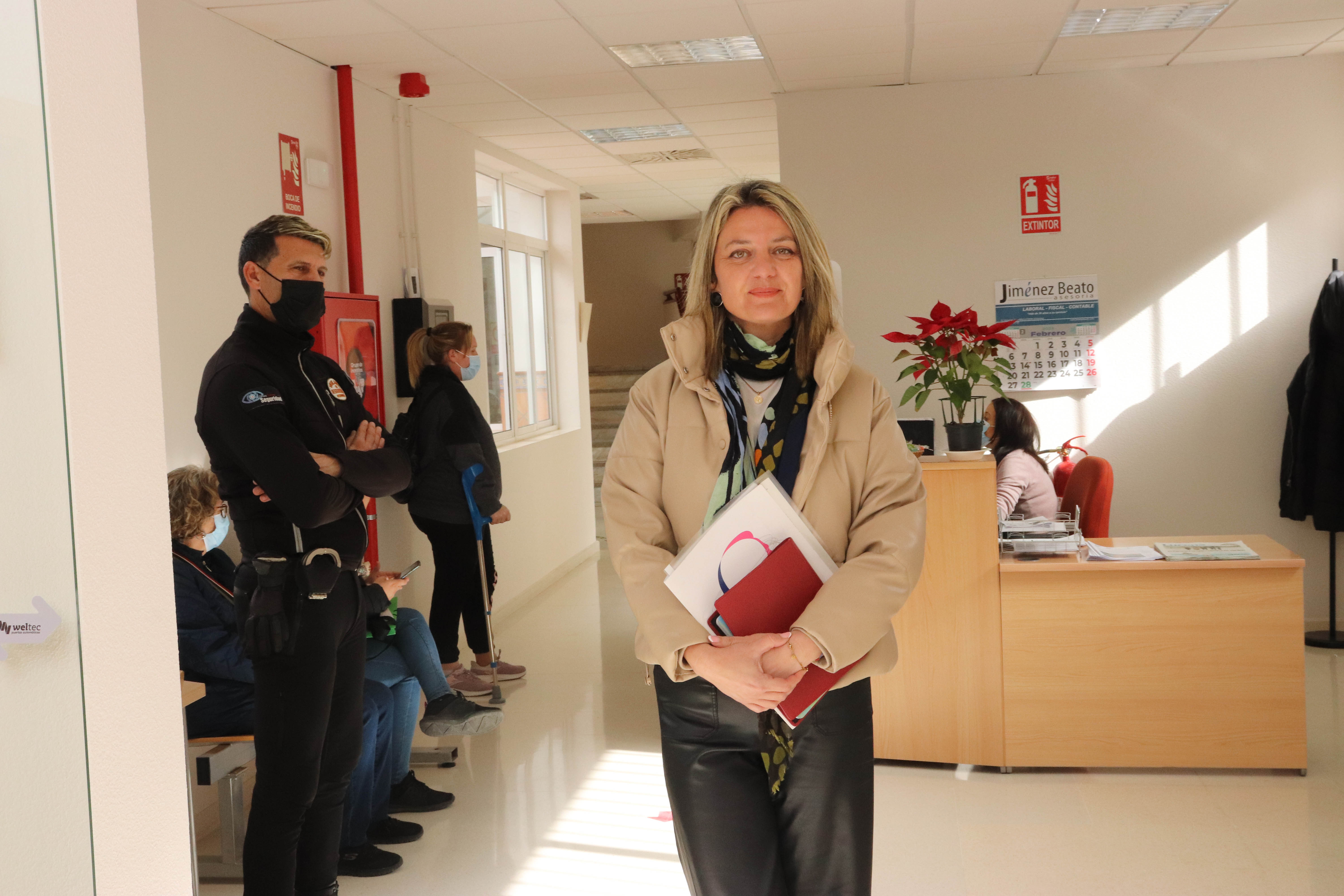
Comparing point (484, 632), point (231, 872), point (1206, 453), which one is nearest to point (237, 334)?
point (231, 872)

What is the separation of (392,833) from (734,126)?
4.61 meters

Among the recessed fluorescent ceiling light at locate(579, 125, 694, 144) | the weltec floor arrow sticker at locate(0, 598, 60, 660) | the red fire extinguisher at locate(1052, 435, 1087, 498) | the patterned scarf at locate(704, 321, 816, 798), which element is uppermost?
the recessed fluorescent ceiling light at locate(579, 125, 694, 144)

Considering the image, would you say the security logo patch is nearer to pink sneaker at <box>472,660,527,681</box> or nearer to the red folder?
the red folder

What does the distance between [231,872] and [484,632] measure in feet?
6.53

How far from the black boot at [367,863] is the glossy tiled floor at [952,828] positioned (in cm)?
Result: 3

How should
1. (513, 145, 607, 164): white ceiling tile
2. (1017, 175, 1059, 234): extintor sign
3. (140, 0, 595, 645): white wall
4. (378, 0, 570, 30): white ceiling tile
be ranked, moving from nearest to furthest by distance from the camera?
(140, 0, 595, 645): white wall → (378, 0, 570, 30): white ceiling tile → (1017, 175, 1059, 234): extintor sign → (513, 145, 607, 164): white ceiling tile

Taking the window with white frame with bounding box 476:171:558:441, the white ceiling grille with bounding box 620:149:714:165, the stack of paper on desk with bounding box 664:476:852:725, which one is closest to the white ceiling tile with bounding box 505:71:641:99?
the window with white frame with bounding box 476:171:558:441

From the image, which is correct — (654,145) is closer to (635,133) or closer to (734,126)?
(635,133)

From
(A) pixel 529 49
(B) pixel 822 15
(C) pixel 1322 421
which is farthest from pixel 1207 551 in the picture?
(A) pixel 529 49

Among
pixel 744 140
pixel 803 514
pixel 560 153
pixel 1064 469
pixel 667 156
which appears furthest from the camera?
pixel 667 156

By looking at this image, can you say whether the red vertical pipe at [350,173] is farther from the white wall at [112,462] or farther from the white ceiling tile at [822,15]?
the white wall at [112,462]

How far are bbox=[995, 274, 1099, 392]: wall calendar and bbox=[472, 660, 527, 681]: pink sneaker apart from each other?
2863mm

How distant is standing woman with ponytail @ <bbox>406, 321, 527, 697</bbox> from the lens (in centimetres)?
479

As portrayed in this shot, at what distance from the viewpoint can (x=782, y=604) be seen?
1.61 m
